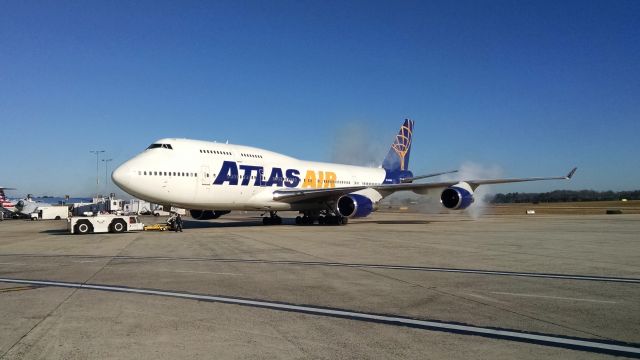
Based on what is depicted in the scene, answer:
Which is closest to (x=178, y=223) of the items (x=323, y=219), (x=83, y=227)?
(x=83, y=227)

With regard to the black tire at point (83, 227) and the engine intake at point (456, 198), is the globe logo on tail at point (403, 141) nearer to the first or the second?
the engine intake at point (456, 198)

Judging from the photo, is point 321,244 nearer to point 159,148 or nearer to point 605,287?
point 605,287

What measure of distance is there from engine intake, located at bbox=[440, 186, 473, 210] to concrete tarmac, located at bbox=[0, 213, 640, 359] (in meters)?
15.5

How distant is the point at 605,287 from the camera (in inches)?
321

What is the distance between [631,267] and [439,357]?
340 inches

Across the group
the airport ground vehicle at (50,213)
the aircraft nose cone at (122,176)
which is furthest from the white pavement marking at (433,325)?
the airport ground vehicle at (50,213)

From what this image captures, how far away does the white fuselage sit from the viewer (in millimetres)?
22766

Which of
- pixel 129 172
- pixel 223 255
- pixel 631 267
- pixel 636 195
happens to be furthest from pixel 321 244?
pixel 636 195

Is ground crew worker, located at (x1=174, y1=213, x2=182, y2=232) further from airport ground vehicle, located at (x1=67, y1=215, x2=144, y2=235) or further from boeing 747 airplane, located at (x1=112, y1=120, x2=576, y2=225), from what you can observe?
airport ground vehicle, located at (x1=67, y1=215, x2=144, y2=235)

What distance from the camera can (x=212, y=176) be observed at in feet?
80.8

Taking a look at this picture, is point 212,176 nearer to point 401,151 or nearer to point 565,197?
point 401,151

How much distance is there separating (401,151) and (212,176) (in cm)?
2261

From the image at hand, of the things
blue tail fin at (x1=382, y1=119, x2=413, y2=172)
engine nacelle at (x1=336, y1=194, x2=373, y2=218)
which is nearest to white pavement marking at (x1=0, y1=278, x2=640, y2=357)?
engine nacelle at (x1=336, y1=194, x2=373, y2=218)

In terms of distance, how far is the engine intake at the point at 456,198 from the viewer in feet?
95.0
